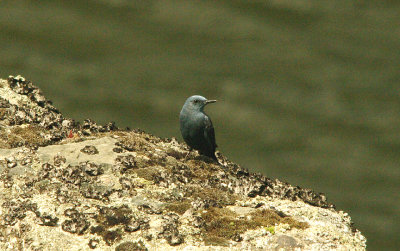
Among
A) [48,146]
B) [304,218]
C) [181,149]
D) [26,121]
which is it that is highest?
[181,149]

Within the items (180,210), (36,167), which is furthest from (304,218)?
(36,167)

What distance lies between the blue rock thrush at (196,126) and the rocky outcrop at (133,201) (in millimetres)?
1175

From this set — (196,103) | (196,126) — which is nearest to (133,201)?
(196,126)

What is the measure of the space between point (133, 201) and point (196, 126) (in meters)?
3.61

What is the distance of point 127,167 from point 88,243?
1.61 metres

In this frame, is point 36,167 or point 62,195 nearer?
point 62,195

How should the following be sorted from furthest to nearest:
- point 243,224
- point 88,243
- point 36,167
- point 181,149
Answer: point 181,149 → point 36,167 → point 243,224 → point 88,243

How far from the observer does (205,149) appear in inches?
358

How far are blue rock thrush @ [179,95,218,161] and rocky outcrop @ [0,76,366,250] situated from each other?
3.86 feet

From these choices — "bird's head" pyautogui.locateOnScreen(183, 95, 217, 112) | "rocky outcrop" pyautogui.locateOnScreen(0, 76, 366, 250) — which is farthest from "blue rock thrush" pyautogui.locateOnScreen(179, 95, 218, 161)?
"rocky outcrop" pyautogui.locateOnScreen(0, 76, 366, 250)

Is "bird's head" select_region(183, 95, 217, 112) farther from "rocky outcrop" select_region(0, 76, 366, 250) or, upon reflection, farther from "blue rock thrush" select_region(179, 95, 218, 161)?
"rocky outcrop" select_region(0, 76, 366, 250)

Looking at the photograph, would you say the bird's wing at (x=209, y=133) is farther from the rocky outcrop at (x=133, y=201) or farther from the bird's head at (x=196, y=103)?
the rocky outcrop at (x=133, y=201)

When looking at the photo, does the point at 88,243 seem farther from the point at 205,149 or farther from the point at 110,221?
the point at 205,149

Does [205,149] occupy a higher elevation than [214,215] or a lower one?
higher
